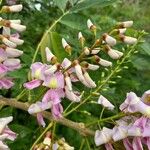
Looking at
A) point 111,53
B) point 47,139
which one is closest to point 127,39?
point 111,53

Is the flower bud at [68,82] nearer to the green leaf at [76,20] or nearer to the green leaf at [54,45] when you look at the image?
the green leaf at [54,45]

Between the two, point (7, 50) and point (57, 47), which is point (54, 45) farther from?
point (7, 50)

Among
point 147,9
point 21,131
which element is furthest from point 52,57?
point 147,9

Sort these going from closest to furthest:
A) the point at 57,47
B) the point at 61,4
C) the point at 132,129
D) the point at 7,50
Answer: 1. the point at 132,129
2. the point at 7,50
3. the point at 57,47
4. the point at 61,4

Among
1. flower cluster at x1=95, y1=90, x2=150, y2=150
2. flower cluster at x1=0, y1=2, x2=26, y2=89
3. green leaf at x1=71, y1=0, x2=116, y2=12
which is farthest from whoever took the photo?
green leaf at x1=71, y1=0, x2=116, y2=12

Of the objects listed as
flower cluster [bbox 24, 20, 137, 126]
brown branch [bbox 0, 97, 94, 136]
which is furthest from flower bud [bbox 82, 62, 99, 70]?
brown branch [bbox 0, 97, 94, 136]

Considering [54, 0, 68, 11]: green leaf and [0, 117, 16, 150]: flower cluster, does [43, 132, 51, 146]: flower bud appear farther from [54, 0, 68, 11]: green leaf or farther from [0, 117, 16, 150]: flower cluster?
[54, 0, 68, 11]: green leaf

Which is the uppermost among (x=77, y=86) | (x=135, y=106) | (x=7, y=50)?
(x=7, y=50)

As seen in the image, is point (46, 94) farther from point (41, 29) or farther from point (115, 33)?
point (41, 29)

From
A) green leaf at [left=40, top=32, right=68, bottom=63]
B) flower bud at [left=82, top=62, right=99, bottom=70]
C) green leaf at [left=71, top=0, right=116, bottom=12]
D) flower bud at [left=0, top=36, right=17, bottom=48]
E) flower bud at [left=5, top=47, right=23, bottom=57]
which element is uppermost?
flower bud at [left=0, top=36, right=17, bottom=48]
